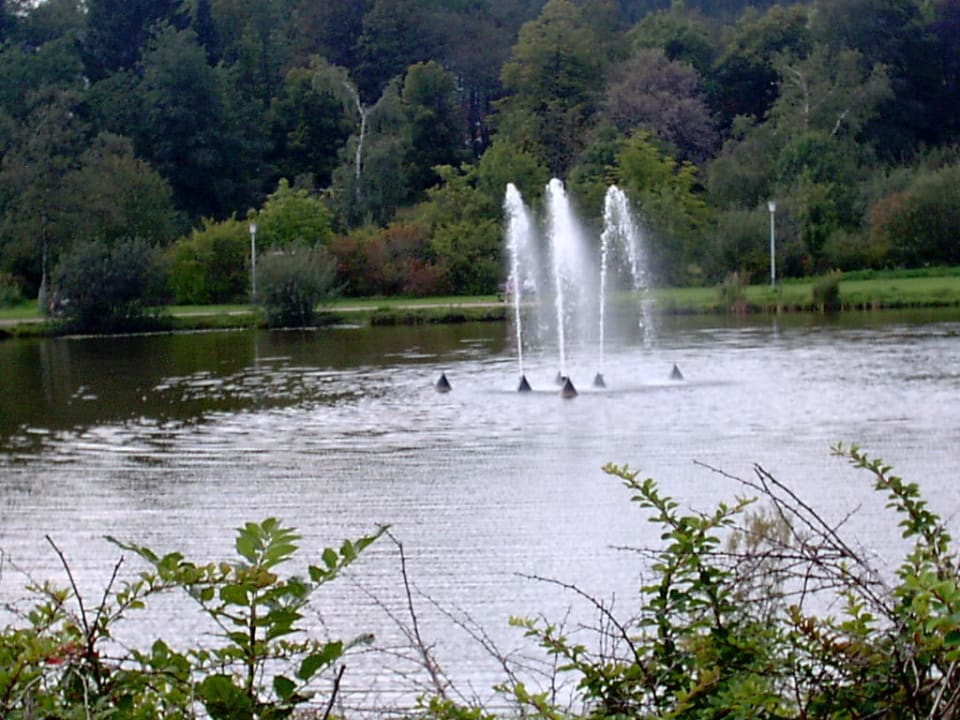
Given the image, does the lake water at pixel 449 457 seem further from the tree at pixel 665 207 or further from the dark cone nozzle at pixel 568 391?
the tree at pixel 665 207

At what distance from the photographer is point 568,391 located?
926 inches

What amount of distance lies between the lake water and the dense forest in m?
20.6

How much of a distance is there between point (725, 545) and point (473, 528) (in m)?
2.73

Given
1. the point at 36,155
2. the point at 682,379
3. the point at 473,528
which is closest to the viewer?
the point at 473,528

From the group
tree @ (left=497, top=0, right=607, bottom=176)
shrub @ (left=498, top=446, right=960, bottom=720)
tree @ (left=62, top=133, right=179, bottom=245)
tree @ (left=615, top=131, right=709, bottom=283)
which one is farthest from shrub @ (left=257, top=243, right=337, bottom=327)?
shrub @ (left=498, top=446, right=960, bottom=720)

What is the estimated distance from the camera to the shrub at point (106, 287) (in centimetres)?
4525

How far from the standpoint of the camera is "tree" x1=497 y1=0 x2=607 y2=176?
67.9 m

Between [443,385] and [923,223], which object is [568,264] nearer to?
[923,223]

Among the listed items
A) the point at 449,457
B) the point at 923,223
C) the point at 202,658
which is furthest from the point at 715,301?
the point at 202,658

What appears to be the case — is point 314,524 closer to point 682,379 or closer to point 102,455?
point 102,455

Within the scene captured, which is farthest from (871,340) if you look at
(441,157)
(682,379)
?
(441,157)

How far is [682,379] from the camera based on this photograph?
25.3 meters

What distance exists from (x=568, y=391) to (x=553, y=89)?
49.7 meters

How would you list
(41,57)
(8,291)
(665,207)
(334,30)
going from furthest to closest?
(334,30) → (41,57) → (665,207) → (8,291)
